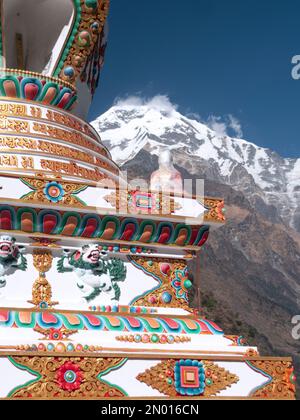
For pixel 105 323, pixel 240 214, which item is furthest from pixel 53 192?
pixel 240 214

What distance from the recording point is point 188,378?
5.98 m

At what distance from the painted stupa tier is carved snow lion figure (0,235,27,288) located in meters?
0.01

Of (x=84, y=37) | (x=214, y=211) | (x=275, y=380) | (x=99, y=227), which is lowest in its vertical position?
(x=275, y=380)

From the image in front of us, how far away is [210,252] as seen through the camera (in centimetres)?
7412

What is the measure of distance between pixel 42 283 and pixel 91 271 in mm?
535

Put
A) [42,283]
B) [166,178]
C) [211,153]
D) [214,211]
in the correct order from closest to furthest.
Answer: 1. [42,283]
2. [214,211]
3. [166,178]
4. [211,153]

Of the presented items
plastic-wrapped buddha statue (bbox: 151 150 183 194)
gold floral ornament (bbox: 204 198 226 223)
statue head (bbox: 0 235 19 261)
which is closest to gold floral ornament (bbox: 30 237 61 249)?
statue head (bbox: 0 235 19 261)

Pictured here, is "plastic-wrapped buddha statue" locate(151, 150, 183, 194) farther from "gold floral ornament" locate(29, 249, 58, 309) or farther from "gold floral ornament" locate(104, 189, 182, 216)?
"gold floral ornament" locate(29, 249, 58, 309)

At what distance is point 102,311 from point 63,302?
0.42 meters

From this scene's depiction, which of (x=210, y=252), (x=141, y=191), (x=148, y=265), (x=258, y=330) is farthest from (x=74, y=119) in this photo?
(x=210, y=252)

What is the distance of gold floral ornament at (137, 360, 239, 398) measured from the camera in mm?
5875

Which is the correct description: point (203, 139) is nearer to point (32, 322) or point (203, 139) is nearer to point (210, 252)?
point (210, 252)

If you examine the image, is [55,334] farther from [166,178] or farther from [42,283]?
[166,178]

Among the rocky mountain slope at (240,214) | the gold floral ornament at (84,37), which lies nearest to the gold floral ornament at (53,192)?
the gold floral ornament at (84,37)
